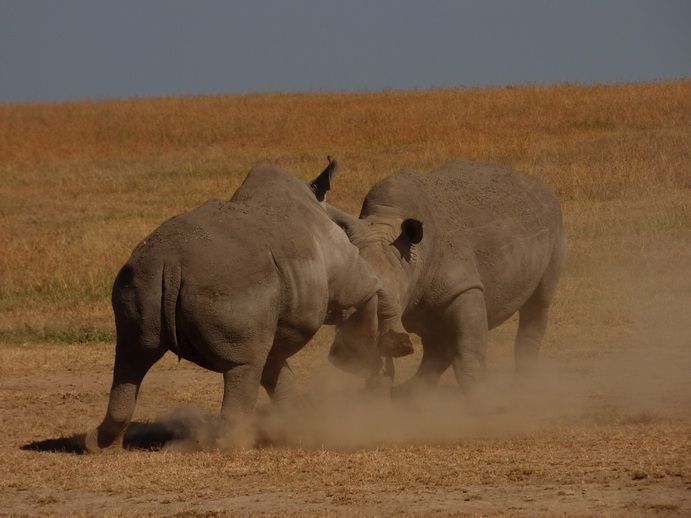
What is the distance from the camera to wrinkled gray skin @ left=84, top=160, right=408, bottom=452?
6.74m

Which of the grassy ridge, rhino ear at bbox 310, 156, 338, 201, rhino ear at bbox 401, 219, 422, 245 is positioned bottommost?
rhino ear at bbox 401, 219, 422, 245

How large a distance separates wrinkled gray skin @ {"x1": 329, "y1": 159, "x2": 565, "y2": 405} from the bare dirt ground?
53cm

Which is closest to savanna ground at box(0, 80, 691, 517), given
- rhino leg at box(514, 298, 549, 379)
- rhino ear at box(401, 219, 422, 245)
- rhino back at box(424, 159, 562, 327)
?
rhino leg at box(514, 298, 549, 379)

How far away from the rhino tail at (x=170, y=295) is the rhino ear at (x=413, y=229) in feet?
7.55

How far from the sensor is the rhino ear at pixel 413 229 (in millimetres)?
8516

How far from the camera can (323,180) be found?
8.21m

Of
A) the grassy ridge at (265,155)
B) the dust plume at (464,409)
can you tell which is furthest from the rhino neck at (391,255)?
the grassy ridge at (265,155)

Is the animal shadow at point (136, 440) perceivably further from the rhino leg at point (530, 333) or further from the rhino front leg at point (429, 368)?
the rhino leg at point (530, 333)

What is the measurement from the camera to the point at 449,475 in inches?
247

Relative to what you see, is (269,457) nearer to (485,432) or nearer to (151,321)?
(151,321)

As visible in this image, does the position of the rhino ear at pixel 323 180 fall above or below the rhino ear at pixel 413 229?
above

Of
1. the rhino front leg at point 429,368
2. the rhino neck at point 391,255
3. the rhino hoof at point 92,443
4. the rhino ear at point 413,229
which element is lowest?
the rhino hoof at point 92,443

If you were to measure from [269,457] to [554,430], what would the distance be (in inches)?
79.6

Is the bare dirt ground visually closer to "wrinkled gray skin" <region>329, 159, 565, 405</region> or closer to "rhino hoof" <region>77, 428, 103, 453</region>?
"rhino hoof" <region>77, 428, 103, 453</region>
